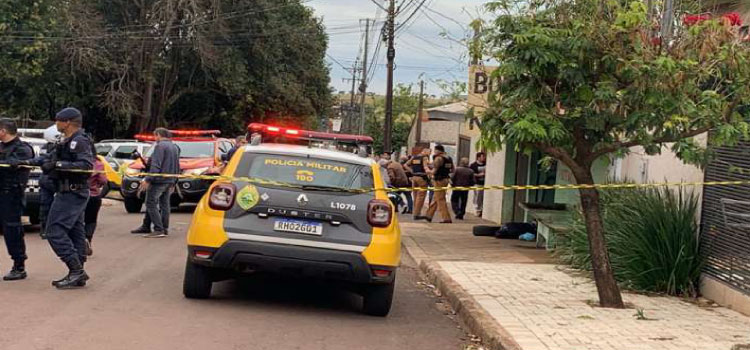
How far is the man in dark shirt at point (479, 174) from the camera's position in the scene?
23.7m

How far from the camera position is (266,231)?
26.2 feet

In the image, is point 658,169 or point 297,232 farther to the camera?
point 658,169

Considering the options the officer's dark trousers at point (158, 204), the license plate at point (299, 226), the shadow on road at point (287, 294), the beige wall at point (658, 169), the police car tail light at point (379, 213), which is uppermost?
the beige wall at point (658, 169)

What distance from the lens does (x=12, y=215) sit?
8.90 meters

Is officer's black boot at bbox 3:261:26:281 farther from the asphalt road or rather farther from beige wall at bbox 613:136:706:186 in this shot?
beige wall at bbox 613:136:706:186

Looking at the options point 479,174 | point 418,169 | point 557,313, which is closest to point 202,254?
point 557,313

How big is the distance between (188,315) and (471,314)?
2.59m

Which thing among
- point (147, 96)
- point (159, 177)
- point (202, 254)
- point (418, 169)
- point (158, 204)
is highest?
point (147, 96)

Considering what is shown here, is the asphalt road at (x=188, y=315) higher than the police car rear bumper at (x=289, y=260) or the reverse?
the reverse

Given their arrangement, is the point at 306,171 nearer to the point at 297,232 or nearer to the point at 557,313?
the point at 297,232

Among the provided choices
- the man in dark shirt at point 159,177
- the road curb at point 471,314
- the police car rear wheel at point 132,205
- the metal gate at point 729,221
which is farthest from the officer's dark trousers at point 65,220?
the police car rear wheel at point 132,205

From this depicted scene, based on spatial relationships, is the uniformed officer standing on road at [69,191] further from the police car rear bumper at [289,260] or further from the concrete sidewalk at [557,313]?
the concrete sidewalk at [557,313]

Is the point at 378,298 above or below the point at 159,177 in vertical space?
below

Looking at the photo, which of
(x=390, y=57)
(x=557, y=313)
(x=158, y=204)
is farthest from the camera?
(x=390, y=57)
